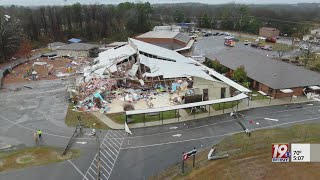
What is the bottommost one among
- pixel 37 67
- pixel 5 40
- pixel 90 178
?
pixel 90 178

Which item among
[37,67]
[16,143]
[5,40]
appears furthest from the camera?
[5,40]

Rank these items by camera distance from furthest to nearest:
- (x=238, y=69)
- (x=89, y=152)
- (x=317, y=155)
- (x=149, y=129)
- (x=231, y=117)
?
(x=238, y=69), (x=231, y=117), (x=149, y=129), (x=89, y=152), (x=317, y=155)

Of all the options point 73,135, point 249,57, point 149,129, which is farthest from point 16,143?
point 249,57

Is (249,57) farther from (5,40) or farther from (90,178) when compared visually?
(5,40)

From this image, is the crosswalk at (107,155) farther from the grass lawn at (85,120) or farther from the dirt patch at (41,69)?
the dirt patch at (41,69)

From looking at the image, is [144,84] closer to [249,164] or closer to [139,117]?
[139,117]

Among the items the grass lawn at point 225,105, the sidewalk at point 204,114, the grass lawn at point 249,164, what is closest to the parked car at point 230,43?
the sidewalk at point 204,114

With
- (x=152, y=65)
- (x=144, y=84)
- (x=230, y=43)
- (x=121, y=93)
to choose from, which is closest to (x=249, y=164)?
(x=121, y=93)

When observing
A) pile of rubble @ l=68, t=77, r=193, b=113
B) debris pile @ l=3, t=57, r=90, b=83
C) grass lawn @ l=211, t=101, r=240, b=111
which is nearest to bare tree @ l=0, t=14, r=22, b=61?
debris pile @ l=3, t=57, r=90, b=83
